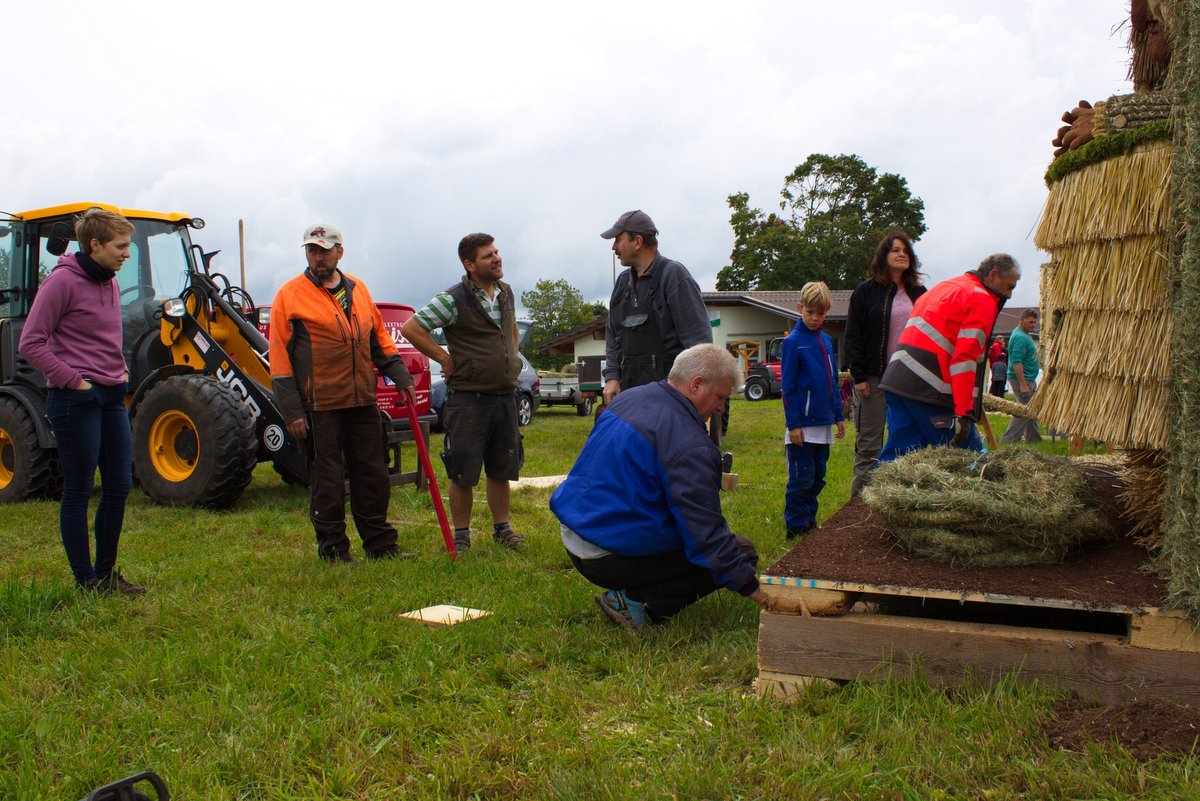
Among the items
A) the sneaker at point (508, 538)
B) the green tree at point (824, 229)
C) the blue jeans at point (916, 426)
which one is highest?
the green tree at point (824, 229)

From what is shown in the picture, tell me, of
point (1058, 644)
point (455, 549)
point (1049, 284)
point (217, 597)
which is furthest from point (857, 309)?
point (217, 597)

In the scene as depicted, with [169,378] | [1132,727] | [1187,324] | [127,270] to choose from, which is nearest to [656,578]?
[1132,727]

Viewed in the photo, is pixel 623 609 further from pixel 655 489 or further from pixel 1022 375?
pixel 1022 375

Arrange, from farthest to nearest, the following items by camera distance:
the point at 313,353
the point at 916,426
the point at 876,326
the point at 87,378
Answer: the point at 876,326 < the point at 313,353 < the point at 916,426 < the point at 87,378

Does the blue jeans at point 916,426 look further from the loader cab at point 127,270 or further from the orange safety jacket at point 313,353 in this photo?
the loader cab at point 127,270

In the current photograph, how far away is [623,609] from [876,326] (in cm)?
288

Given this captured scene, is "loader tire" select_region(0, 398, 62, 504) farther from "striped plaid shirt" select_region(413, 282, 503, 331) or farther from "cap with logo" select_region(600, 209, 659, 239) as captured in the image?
"cap with logo" select_region(600, 209, 659, 239)

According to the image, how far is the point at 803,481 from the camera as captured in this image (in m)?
5.46

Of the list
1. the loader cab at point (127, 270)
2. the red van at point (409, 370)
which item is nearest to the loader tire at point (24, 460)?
the loader cab at point (127, 270)

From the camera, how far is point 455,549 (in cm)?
517

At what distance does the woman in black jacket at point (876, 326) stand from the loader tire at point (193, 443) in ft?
14.7

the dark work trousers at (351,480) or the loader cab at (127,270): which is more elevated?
the loader cab at (127,270)

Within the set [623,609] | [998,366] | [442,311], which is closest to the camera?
[623,609]

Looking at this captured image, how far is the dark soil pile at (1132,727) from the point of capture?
241 centimetres
